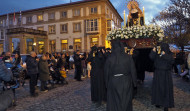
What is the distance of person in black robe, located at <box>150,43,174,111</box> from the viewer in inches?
204

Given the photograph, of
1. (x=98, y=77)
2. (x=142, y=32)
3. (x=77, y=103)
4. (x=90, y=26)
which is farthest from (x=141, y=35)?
(x=90, y=26)

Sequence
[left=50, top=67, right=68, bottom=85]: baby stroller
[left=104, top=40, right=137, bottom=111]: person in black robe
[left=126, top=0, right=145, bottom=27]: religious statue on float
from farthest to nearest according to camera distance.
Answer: [left=50, top=67, right=68, bottom=85]: baby stroller, [left=126, top=0, right=145, bottom=27]: religious statue on float, [left=104, top=40, right=137, bottom=111]: person in black robe

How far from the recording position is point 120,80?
3.99 metres

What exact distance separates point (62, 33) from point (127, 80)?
33.5 metres

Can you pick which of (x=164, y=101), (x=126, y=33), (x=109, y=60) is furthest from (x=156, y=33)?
(x=109, y=60)

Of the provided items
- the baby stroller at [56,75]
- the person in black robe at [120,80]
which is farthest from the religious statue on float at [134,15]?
the baby stroller at [56,75]

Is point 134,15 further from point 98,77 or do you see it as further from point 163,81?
point 163,81

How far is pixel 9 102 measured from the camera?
10.6 feet

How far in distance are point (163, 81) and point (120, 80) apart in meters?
2.10

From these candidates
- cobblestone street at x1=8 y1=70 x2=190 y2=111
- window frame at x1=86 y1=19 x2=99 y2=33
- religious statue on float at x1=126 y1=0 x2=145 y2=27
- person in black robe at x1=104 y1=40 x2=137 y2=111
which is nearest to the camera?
person in black robe at x1=104 y1=40 x2=137 y2=111

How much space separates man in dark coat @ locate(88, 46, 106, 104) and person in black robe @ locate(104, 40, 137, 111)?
1944 millimetres

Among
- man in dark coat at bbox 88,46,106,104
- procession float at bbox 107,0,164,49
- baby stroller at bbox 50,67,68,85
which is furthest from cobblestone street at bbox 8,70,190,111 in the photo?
baby stroller at bbox 50,67,68,85

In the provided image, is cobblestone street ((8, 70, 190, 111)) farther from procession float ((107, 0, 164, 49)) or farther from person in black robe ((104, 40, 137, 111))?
procession float ((107, 0, 164, 49))

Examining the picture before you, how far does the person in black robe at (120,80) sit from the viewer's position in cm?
394
